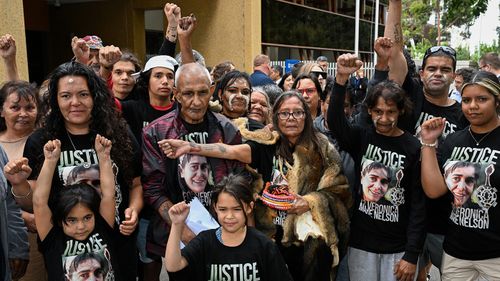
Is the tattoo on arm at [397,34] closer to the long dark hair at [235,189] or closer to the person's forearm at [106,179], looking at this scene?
the long dark hair at [235,189]

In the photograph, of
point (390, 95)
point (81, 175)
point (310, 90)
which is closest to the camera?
point (81, 175)

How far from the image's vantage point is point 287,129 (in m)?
3.36

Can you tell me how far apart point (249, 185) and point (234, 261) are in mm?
535

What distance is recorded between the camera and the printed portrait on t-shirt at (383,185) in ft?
11.1

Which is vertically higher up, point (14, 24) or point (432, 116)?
point (14, 24)

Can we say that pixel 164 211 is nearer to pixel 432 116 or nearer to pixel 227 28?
pixel 432 116

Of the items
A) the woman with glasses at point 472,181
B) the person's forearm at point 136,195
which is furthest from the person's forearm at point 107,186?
the woman with glasses at point 472,181

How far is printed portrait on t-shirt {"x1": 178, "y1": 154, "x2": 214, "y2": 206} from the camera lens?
10.6ft

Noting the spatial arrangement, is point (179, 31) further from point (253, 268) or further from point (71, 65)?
point (253, 268)

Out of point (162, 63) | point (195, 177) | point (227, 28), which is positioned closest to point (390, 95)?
point (195, 177)

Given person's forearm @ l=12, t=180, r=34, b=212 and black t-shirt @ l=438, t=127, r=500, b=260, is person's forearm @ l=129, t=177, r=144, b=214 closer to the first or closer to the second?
person's forearm @ l=12, t=180, r=34, b=212

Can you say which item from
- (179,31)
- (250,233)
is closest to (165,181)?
(250,233)

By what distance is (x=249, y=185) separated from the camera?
3189 millimetres

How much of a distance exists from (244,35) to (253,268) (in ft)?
34.5
